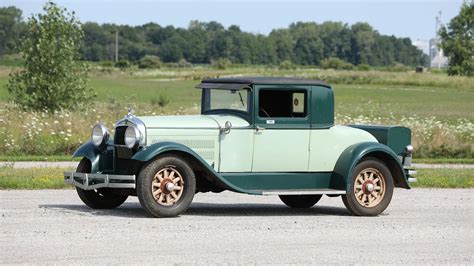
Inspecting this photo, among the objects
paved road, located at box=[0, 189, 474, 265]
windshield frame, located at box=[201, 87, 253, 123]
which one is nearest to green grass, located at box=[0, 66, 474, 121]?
windshield frame, located at box=[201, 87, 253, 123]

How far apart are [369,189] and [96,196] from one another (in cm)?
359

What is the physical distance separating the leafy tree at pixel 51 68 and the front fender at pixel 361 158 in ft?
62.9

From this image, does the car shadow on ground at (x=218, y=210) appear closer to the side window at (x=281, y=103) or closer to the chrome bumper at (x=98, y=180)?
the chrome bumper at (x=98, y=180)

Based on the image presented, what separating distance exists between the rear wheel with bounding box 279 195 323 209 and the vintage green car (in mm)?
951

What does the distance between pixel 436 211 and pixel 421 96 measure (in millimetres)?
58247

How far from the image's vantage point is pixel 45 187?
58.4ft

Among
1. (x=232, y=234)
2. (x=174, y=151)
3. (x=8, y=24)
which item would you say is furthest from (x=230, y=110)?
(x=8, y=24)

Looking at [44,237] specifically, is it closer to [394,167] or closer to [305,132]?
[305,132]

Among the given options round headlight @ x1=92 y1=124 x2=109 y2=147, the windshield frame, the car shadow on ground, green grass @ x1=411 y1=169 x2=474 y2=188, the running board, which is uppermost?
the windshield frame

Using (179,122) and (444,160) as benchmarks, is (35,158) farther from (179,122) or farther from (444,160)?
(179,122)

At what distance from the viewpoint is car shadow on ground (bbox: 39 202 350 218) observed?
1404 cm

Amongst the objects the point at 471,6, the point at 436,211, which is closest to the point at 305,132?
the point at 436,211

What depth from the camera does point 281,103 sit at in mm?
14406

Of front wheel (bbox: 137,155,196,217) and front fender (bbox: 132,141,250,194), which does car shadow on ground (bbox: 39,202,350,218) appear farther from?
front fender (bbox: 132,141,250,194)
